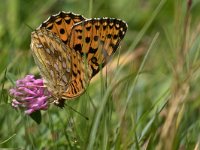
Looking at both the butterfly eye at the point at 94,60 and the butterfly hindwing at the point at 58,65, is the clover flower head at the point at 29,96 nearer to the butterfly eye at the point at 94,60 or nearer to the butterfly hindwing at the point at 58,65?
the butterfly hindwing at the point at 58,65

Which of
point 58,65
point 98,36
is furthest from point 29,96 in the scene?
point 98,36

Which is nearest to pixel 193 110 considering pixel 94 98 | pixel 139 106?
pixel 139 106

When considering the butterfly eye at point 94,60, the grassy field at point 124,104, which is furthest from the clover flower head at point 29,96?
the butterfly eye at point 94,60

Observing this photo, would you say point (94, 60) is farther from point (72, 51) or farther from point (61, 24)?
point (61, 24)

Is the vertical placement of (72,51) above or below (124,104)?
above

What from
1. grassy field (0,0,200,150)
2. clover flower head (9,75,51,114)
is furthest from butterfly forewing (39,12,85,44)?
clover flower head (9,75,51,114)
